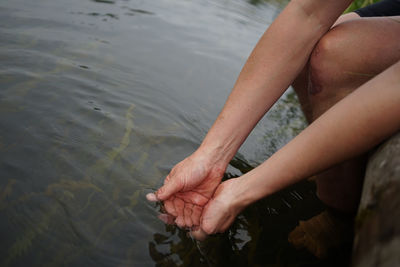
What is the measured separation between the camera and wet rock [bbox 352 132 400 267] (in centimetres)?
75

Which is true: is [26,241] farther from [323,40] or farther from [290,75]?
[323,40]

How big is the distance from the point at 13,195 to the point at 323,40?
151 cm

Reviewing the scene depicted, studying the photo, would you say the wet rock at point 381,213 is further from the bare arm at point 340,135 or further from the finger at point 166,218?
the finger at point 166,218

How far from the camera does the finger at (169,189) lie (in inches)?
57.2

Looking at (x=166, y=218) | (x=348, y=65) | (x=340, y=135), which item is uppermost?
(x=348, y=65)

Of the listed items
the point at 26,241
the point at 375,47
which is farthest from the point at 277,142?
the point at 26,241

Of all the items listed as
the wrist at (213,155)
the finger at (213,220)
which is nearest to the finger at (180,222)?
the finger at (213,220)

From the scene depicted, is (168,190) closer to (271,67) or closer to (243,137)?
(243,137)

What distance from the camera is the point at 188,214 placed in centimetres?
149

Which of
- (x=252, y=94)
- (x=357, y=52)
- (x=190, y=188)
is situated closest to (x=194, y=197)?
(x=190, y=188)

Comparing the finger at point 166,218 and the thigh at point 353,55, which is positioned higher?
the thigh at point 353,55

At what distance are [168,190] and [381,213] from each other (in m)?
0.88

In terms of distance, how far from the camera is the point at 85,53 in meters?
2.75

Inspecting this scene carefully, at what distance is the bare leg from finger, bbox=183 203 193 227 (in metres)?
0.66
